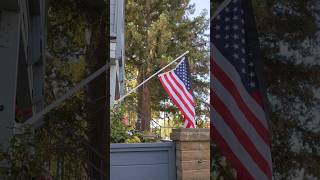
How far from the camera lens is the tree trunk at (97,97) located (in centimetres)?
528

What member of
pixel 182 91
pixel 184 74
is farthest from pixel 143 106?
pixel 182 91

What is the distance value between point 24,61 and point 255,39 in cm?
219

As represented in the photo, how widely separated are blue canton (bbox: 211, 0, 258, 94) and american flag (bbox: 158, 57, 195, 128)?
6.48 meters

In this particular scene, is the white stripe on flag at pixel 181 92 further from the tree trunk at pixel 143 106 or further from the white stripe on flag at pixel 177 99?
the tree trunk at pixel 143 106

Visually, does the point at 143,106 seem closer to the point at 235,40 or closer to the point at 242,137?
the point at 235,40

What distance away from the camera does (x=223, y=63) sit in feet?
15.7

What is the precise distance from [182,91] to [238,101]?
24.9 feet

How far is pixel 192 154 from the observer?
8211mm

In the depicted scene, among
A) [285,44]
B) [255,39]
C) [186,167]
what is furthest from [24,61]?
[186,167]

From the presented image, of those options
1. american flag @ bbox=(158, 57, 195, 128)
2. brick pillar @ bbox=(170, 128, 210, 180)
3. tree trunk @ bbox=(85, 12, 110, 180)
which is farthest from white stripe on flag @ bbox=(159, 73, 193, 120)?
tree trunk @ bbox=(85, 12, 110, 180)

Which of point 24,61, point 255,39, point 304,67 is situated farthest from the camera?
point 304,67

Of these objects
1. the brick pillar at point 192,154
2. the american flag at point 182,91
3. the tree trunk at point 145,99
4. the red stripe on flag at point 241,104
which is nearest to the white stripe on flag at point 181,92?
the american flag at point 182,91

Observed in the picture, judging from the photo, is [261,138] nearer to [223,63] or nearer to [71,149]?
[223,63]

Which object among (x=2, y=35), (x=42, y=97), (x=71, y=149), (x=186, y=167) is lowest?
(x=186, y=167)
